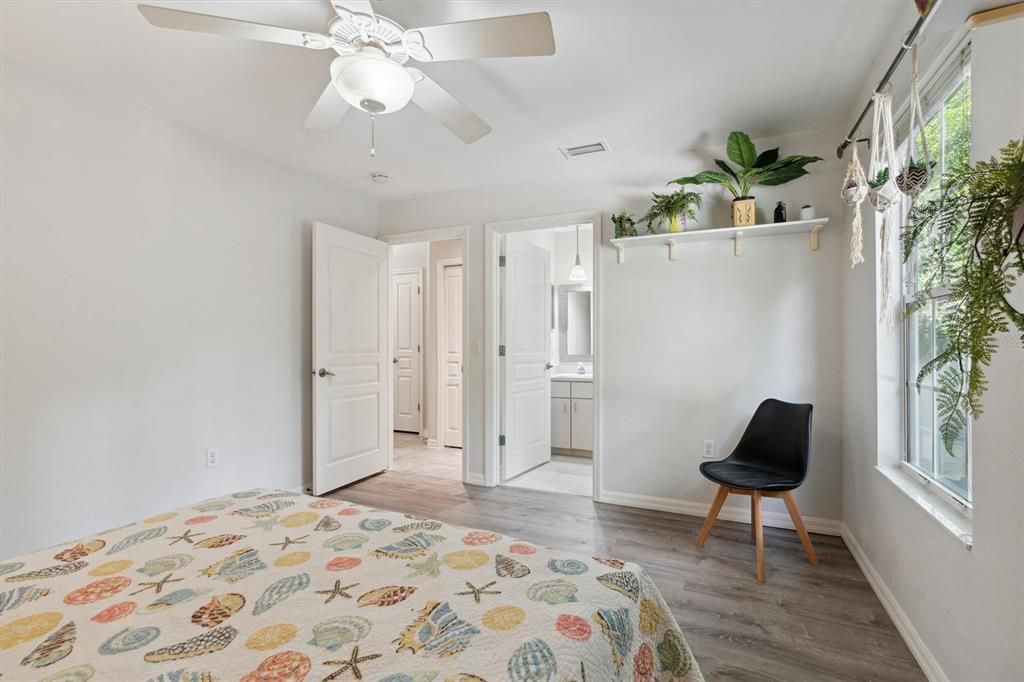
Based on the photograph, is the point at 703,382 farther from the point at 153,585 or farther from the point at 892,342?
the point at 153,585

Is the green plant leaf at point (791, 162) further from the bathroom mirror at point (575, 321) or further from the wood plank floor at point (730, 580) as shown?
the bathroom mirror at point (575, 321)

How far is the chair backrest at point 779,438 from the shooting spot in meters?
2.60

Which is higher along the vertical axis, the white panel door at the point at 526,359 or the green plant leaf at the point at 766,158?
the green plant leaf at the point at 766,158

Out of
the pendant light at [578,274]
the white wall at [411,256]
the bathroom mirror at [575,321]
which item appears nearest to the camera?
the pendant light at [578,274]

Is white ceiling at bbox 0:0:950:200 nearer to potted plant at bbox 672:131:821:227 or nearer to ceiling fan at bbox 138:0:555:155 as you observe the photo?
potted plant at bbox 672:131:821:227

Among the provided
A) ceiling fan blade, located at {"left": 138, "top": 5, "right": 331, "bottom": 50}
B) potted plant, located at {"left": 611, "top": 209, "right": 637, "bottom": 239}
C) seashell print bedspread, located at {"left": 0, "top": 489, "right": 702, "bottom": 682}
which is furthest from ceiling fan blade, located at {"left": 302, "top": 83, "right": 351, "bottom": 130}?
potted plant, located at {"left": 611, "top": 209, "right": 637, "bottom": 239}

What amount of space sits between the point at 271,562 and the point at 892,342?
264cm

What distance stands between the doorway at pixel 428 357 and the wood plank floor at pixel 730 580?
1096 millimetres

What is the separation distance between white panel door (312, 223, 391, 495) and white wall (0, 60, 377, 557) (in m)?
0.20

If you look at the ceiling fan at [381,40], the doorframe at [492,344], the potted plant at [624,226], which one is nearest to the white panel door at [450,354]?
the doorframe at [492,344]

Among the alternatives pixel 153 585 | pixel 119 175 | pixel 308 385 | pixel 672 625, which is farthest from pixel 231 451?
pixel 672 625

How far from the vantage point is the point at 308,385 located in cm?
377

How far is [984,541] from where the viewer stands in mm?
1334

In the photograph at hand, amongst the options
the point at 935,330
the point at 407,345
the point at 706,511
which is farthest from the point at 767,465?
the point at 407,345
